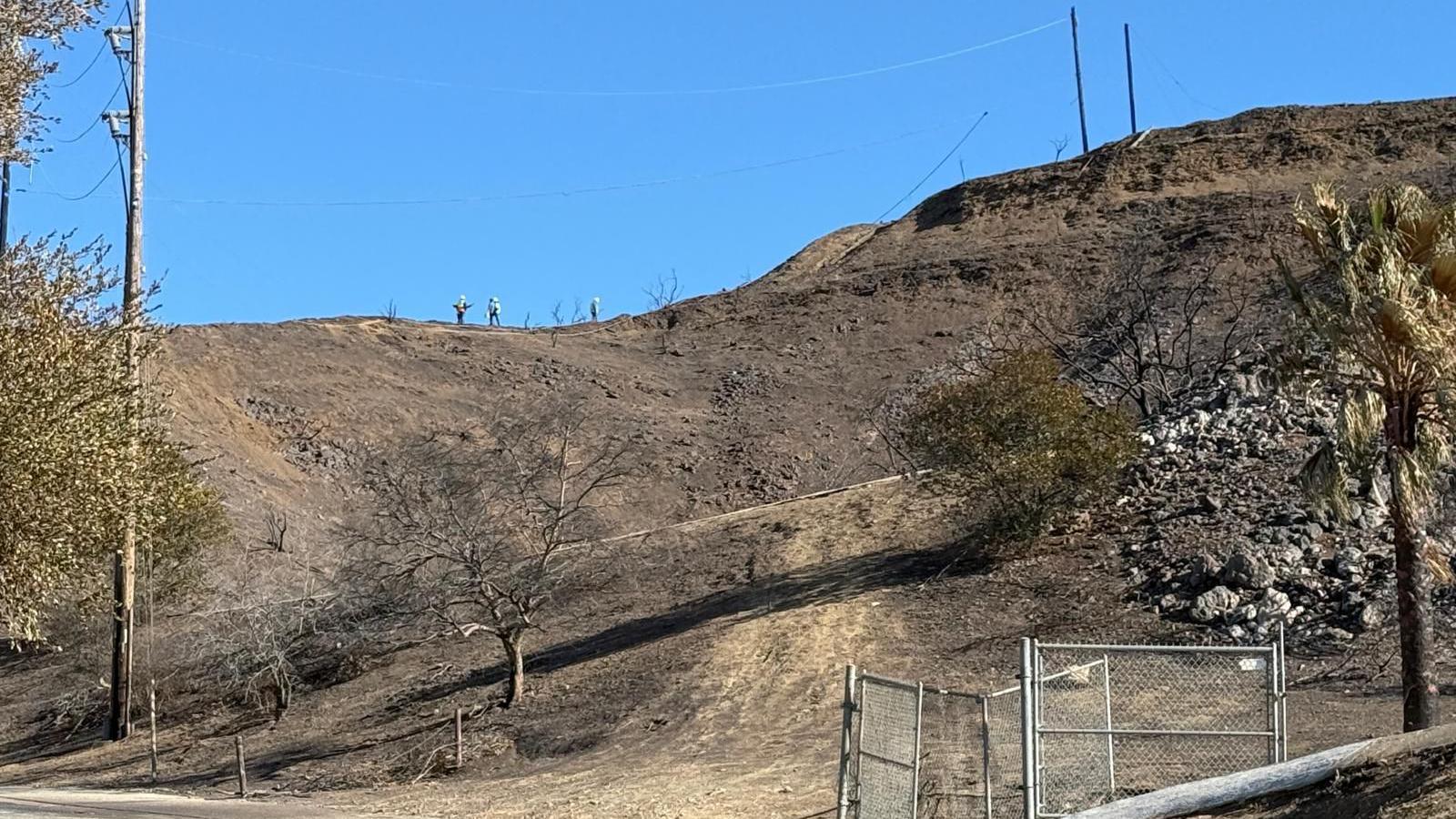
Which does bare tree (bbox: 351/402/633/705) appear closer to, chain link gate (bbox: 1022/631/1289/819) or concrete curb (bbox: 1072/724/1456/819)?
chain link gate (bbox: 1022/631/1289/819)

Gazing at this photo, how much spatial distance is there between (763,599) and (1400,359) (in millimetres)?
16766

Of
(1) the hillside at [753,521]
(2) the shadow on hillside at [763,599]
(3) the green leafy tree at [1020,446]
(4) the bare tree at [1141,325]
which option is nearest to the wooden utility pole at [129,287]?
(1) the hillside at [753,521]

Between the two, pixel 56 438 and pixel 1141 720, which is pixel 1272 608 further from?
pixel 56 438

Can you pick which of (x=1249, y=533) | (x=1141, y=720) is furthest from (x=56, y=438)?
(x=1249, y=533)

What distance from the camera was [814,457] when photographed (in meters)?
52.2

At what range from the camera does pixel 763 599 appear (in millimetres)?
29516

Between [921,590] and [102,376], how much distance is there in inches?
650

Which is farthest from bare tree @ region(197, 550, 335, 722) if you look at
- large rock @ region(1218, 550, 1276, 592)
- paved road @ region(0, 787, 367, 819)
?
large rock @ region(1218, 550, 1276, 592)

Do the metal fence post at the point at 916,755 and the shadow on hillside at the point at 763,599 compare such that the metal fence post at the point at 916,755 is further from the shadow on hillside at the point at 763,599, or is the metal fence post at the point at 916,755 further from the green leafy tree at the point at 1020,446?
the shadow on hillside at the point at 763,599

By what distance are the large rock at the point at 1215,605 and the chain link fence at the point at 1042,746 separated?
3.53 meters

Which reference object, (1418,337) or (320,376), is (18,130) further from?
(320,376)

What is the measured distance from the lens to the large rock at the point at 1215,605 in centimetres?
2373

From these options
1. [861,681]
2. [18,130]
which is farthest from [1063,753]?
[18,130]

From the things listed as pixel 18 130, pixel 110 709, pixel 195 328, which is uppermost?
pixel 195 328
